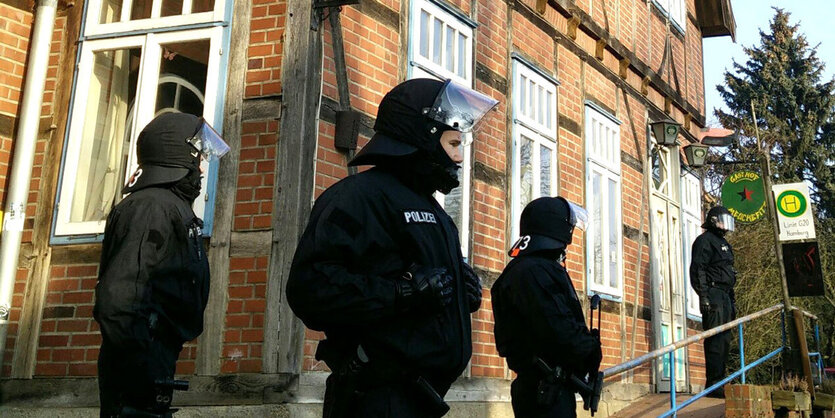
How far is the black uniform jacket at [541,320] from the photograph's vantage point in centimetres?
446

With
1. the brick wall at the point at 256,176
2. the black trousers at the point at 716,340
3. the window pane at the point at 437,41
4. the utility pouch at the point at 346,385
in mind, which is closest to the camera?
the utility pouch at the point at 346,385

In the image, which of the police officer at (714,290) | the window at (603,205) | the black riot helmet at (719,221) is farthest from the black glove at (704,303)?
the window at (603,205)

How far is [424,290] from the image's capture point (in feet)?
8.34

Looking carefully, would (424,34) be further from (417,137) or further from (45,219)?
(417,137)

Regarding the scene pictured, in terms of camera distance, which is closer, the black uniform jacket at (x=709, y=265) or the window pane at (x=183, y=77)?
the window pane at (x=183, y=77)

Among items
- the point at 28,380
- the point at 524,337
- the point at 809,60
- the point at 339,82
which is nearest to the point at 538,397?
the point at 524,337

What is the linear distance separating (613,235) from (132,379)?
819 centimetres

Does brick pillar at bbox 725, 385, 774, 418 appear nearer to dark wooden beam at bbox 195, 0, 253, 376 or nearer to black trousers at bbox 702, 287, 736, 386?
black trousers at bbox 702, 287, 736, 386

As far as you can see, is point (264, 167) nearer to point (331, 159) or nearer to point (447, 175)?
point (331, 159)

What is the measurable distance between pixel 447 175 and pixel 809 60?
32663 millimetres

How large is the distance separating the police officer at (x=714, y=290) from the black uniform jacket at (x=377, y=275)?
7505mm

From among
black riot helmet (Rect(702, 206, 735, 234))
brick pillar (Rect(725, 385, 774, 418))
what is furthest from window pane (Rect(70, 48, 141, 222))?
black riot helmet (Rect(702, 206, 735, 234))

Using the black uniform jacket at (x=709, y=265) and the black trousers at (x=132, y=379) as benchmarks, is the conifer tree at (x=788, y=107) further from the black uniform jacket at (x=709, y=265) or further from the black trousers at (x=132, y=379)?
the black trousers at (x=132, y=379)

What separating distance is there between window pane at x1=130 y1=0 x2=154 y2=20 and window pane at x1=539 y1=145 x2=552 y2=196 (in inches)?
169
